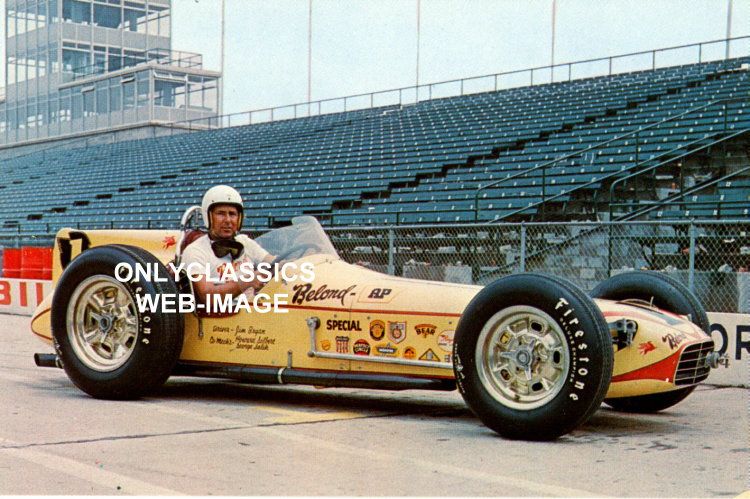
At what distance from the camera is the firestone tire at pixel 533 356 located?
5875mm

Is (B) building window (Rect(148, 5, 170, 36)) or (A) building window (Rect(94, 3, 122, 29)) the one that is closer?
(A) building window (Rect(94, 3, 122, 29))

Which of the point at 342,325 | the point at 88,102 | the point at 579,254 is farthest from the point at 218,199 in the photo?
the point at 88,102

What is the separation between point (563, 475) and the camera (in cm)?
508

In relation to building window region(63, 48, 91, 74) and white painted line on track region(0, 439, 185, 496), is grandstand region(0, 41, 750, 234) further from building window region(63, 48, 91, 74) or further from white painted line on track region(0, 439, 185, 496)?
building window region(63, 48, 91, 74)

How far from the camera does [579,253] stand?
12234 millimetres

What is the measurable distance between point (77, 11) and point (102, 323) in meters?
44.6

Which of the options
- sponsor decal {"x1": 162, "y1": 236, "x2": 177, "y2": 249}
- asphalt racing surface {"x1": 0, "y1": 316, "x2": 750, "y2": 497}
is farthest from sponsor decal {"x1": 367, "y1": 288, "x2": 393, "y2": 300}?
sponsor decal {"x1": 162, "y1": 236, "x2": 177, "y2": 249}

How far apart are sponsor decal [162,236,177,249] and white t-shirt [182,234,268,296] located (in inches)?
12.1

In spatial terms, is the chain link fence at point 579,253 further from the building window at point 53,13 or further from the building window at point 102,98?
the building window at point 53,13

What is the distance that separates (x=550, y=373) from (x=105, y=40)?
1851 inches

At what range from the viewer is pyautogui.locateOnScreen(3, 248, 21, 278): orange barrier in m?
18.7

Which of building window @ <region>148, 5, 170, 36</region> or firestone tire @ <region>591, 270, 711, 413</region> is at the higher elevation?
building window @ <region>148, 5, 170, 36</region>

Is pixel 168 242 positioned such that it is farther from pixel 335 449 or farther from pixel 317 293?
pixel 335 449

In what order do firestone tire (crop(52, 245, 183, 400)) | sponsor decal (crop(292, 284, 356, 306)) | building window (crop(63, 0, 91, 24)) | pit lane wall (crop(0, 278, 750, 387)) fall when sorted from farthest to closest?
1. building window (crop(63, 0, 91, 24))
2. pit lane wall (crop(0, 278, 750, 387))
3. firestone tire (crop(52, 245, 183, 400))
4. sponsor decal (crop(292, 284, 356, 306))
